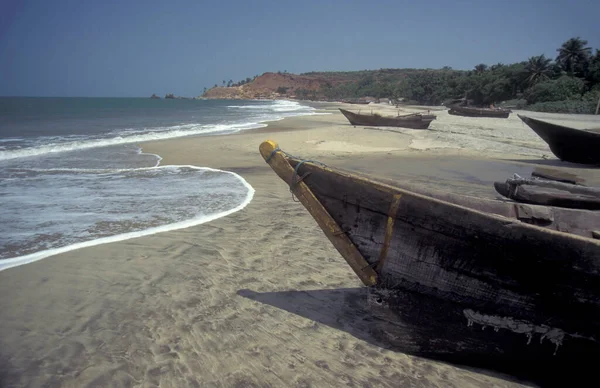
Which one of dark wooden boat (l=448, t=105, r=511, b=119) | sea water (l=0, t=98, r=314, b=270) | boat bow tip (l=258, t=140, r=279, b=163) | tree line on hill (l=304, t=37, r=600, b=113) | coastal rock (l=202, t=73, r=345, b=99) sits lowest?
sea water (l=0, t=98, r=314, b=270)

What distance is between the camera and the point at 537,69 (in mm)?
46812

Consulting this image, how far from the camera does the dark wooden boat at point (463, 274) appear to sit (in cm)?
233

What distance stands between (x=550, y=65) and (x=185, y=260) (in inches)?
2183

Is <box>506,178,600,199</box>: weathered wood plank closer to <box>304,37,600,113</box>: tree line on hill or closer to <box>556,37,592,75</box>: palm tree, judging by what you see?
<box>304,37,600,113</box>: tree line on hill

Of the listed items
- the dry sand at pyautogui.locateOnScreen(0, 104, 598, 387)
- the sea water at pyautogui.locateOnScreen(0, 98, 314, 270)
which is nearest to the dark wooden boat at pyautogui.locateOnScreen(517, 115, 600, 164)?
the sea water at pyautogui.locateOnScreen(0, 98, 314, 270)

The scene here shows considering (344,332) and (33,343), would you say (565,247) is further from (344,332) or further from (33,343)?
(33,343)

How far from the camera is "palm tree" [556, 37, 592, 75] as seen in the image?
47.1 metres

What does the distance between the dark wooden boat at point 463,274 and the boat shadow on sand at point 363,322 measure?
0.02 meters

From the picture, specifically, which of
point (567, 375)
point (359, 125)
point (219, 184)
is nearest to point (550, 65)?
point (359, 125)

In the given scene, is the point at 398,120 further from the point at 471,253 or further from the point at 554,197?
the point at 471,253

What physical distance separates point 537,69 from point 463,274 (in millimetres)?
54226

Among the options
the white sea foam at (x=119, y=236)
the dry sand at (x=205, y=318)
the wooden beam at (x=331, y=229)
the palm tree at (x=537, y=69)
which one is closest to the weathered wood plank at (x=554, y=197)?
the dry sand at (x=205, y=318)

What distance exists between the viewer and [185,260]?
14.4ft

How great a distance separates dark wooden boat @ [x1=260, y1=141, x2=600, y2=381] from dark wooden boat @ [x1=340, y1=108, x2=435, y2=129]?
1864 cm
